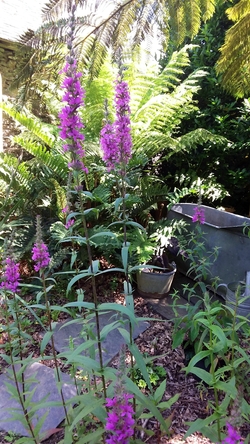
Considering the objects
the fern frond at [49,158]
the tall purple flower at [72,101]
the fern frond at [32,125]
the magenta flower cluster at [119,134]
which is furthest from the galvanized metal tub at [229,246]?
the tall purple flower at [72,101]

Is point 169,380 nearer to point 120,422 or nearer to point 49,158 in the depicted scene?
point 120,422

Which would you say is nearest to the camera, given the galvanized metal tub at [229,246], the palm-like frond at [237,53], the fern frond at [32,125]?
the palm-like frond at [237,53]

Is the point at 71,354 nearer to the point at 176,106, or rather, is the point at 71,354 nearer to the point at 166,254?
the point at 166,254

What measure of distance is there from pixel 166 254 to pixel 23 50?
7.96ft

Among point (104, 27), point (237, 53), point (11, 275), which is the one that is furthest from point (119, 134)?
point (237, 53)

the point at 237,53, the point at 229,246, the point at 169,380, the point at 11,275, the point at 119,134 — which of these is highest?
the point at 237,53

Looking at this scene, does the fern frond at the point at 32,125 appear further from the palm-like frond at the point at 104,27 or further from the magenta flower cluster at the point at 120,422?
the magenta flower cluster at the point at 120,422

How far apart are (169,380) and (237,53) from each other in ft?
7.89

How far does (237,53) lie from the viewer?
2426 millimetres

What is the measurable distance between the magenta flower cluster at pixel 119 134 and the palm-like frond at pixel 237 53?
1568mm

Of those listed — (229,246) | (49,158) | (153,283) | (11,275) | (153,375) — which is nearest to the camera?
(11,275)

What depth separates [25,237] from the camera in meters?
3.26

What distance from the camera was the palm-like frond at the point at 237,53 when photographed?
223cm

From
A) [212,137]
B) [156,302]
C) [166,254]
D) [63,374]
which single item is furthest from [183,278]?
[63,374]
